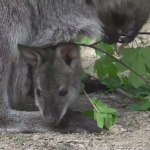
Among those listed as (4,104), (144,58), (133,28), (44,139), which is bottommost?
(44,139)

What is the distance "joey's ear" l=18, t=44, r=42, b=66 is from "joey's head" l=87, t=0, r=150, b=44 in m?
0.58

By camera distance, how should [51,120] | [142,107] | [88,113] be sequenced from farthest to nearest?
[142,107]
[88,113]
[51,120]

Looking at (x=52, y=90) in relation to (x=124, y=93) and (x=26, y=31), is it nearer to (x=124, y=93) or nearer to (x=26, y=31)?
(x=26, y=31)

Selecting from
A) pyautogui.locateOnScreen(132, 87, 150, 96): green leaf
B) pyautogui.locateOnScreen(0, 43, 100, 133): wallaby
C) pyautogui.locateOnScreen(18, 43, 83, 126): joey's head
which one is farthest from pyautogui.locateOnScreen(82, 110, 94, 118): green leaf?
pyautogui.locateOnScreen(132, 87, 150, 96): green leaf

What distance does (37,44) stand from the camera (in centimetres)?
312

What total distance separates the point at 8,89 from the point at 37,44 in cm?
39

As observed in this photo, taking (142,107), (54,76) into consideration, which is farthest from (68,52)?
(142,107)

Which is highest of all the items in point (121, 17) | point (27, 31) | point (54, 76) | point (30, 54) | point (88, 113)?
point (121, 17)

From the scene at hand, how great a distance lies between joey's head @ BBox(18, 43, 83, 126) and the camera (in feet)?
9.50

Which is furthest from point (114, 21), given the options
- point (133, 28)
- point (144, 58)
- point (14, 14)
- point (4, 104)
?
point (4, 104)

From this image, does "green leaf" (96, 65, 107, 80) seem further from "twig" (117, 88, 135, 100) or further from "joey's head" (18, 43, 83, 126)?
"joey's head" (18, 43, 83, 126)

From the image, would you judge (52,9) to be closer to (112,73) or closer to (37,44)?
(37,44)

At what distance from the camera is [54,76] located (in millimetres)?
2967

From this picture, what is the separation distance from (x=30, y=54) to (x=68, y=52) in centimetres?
27
